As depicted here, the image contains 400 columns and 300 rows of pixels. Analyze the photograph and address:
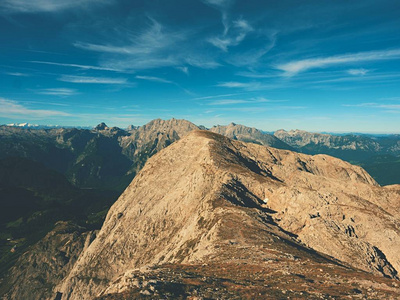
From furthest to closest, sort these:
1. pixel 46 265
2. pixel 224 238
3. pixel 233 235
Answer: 1. pixel 46 265
2. pixel 233 235
3. pixel 224 238

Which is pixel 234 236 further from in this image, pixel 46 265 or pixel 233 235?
pixel 46 265

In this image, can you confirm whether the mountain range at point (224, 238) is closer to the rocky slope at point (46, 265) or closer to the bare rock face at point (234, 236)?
the bare rock face at point (234, 236)

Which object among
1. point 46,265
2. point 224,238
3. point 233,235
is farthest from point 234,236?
point 46,265

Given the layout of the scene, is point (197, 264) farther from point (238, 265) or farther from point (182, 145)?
point (182, 145)

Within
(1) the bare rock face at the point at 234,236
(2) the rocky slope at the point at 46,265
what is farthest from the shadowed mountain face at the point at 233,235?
(2) the rocky slope at the point at 46,265

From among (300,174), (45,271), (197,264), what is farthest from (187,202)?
(45,271)

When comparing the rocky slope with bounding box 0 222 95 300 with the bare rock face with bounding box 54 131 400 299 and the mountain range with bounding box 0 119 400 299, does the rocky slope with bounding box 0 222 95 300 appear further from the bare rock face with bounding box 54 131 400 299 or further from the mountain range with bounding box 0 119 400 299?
the bare rock face with bounding box 54 131 400 299
